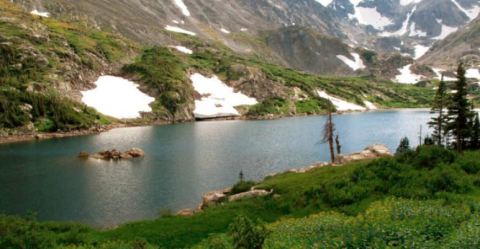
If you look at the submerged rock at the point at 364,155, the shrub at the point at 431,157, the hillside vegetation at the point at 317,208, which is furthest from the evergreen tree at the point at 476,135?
the shrub at the point at 431,157

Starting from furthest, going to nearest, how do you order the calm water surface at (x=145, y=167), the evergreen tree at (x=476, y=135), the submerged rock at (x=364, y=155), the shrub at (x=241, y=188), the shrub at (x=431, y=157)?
the evergreen tree at (x=476, y=135), the submerged rock at (x=364, y=155), the calm water surface at (x=145, y=167), the shrub at (x=241, y=188), the shrub at (x=431, y=157)

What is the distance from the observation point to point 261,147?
129000 mm

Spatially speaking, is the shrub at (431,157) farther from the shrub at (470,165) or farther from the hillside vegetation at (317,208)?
the shrub at (470,165)

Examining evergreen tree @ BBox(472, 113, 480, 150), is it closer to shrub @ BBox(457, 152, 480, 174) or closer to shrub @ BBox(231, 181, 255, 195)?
shrub @ BBox(457, 152, 480, 174)

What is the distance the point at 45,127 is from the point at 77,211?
117m

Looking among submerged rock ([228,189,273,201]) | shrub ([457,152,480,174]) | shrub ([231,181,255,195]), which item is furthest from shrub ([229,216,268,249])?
shrub ([231,181,255,195])

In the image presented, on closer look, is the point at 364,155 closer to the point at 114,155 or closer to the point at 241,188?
the point at 241,188

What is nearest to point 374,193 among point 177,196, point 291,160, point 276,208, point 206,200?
point 276,208

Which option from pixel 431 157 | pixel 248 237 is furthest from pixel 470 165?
pixel 248 237

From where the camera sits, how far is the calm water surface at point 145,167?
67938 millimetres

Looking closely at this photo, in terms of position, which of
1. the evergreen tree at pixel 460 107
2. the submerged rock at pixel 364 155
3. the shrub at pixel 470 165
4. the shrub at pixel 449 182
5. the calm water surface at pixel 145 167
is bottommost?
the calm water surface at pixel 145 167

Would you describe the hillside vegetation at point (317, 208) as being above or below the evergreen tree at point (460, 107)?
below

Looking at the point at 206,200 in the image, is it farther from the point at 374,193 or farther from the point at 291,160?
the point at 291,160

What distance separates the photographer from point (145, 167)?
326 feet
